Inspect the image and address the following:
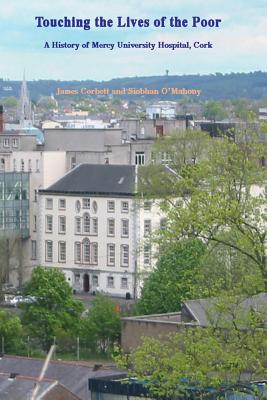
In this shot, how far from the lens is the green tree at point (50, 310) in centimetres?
6388

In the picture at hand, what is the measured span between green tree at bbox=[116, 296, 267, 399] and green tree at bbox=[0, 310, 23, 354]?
2877 centimetres

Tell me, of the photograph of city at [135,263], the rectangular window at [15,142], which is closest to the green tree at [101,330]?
the photograph of city at [135,263]

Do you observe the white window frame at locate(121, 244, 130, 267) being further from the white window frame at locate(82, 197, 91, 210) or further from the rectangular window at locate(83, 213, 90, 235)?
the white window frame at locate(82, 197, 91, 210)

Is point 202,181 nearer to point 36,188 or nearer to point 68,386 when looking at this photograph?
point 68,386

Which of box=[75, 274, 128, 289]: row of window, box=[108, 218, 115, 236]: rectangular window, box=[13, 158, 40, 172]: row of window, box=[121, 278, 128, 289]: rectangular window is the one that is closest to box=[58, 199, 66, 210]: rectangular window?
box=[13, 158, 40, 172]: row of window

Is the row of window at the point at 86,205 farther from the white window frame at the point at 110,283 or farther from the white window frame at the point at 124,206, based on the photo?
the white window frame at the point at 110,283

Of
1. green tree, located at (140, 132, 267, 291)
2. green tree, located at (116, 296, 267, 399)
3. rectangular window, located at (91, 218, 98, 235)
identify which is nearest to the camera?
green tree, located at (116, 296, 267, 399)

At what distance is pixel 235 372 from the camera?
3167 cm

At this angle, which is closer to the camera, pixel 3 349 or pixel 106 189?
pixel 3 349

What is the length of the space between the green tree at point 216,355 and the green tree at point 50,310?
3051cm

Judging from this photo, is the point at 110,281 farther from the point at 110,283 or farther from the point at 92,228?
A: the point at 92,228

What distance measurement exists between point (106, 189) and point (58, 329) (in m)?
26.3

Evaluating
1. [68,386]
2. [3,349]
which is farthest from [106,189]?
[68,386]

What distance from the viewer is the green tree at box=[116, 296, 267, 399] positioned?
31.5 meters
